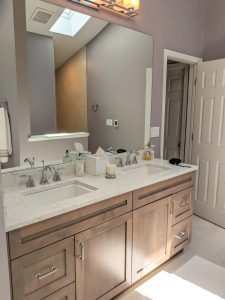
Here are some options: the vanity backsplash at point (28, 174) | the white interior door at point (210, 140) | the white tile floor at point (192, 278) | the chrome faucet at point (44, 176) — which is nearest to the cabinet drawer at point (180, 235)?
the white tile floor at point (192, 278)

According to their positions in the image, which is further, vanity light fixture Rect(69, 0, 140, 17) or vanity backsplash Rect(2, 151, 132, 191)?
vanity light fixture Rect(69, 0, 140, 17)

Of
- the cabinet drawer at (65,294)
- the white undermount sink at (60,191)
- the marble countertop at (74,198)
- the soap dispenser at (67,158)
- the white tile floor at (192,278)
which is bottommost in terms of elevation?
the white tile floor at (192,278)

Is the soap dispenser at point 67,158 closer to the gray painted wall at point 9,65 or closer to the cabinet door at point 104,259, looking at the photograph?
the gray painted wall at point 9,65

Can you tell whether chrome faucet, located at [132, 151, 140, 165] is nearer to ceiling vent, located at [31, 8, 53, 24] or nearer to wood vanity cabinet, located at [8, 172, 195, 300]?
wood vanity cabinet, located at [8, 172, 195, 300]

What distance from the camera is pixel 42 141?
6.28 feet

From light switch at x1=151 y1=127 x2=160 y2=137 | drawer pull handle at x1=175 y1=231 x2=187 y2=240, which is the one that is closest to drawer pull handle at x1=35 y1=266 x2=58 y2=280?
drawer pull handle at x1=175 y1=231 x2=187 y2=240

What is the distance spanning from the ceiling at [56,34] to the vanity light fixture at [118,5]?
12 centimetres

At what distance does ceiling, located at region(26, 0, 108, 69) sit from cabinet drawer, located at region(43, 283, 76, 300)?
156cm

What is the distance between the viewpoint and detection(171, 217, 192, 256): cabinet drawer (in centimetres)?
230

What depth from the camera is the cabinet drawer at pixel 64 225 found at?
1.24 metres

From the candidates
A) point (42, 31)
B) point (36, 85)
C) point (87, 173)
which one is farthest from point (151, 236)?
point (42, 31)

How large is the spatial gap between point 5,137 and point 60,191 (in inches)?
21.4

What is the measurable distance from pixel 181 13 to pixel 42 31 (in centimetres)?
180

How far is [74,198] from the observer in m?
1.53
